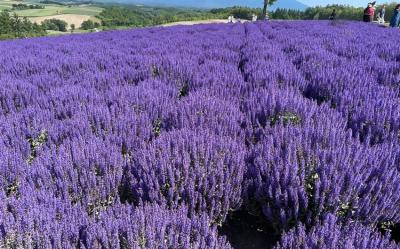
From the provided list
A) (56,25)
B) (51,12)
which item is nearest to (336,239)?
(56,25)

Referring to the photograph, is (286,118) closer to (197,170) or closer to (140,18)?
(197,170)

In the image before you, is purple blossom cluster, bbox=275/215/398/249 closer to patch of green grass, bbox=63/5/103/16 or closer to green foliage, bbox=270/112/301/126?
green foliage, bbox=270/112/301/126

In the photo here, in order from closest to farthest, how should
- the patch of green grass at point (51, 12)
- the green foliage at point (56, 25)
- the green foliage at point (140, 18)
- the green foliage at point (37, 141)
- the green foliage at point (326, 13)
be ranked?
the green foliage at point (37, 141) → the green foliage at point (326, 13) → the green foliage at point (140, 18) → the green foliage at point (56, 25) → the patch of green grass at point (51, 12)

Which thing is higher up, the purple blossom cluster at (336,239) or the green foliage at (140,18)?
the green foliage at (140,18)

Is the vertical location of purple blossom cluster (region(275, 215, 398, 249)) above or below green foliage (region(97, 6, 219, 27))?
below

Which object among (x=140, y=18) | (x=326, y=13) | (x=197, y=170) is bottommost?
(x=197, y=170)

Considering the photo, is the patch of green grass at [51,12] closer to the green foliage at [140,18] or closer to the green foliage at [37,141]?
the green foliage at [140,18]

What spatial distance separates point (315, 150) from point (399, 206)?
478 millimetres

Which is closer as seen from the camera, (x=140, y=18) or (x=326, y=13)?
(x=326, y=13)

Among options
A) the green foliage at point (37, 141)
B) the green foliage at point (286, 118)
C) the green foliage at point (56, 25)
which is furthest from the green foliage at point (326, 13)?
the green foliage at point (37, 141)

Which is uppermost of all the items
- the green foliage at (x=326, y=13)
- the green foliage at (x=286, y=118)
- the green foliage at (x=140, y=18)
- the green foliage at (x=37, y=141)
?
the green foliage at (x=326, y=13)

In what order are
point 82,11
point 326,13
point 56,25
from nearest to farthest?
point 326,13
point 56,25
point 82,11

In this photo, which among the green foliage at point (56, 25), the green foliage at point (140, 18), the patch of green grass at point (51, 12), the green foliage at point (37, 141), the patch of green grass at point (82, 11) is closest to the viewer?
the green foliage at point (37, 141)

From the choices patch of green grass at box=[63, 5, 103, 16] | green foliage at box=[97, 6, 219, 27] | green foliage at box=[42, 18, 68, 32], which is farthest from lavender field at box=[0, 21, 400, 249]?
patch of green grass at box=[63, 5, 103, 16]
